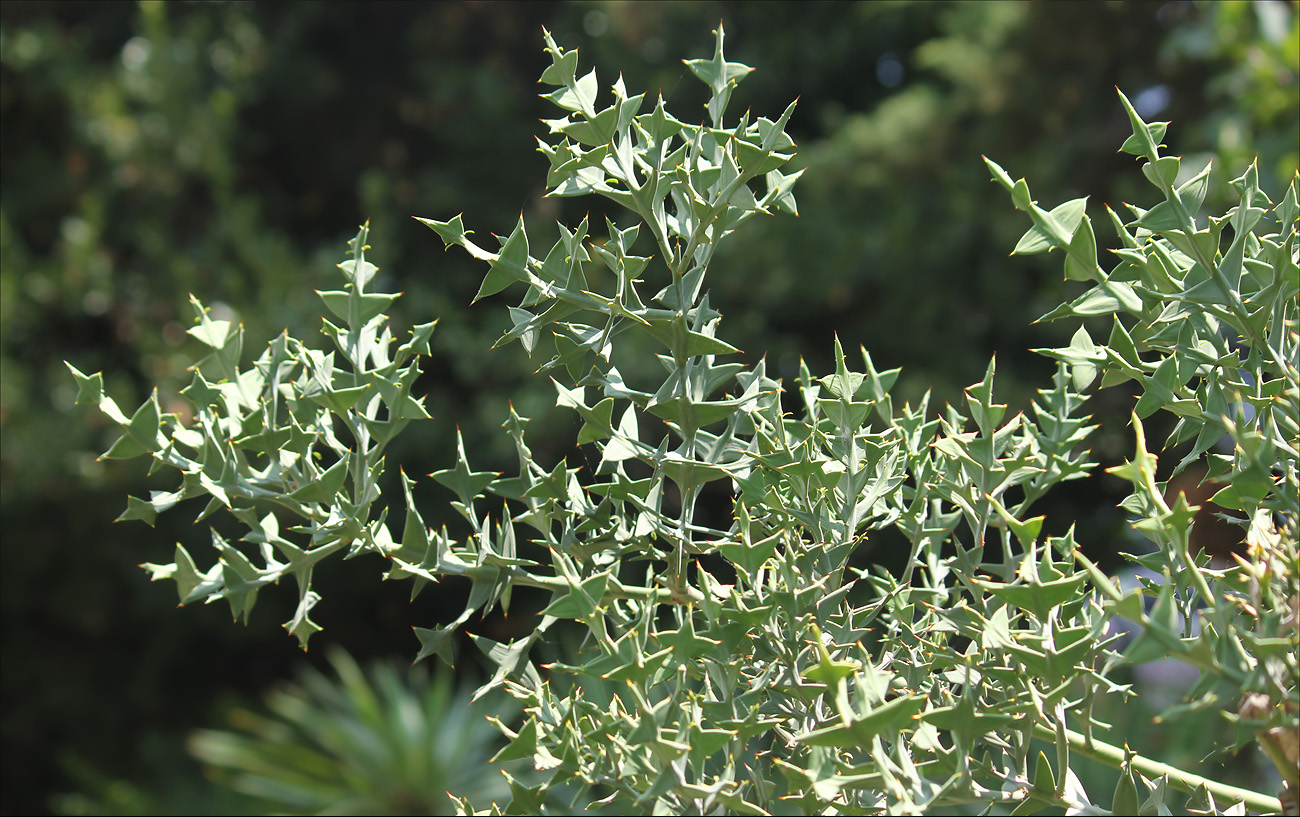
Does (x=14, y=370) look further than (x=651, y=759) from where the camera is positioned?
Yes

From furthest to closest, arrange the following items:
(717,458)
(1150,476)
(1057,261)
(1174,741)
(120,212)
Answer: (120,212) < (1057,261) < (1174,741) < (717,458) < (1150,476)

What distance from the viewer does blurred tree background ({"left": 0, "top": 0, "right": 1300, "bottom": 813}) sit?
6.84ft

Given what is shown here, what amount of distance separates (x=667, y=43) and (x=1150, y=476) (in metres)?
2.32

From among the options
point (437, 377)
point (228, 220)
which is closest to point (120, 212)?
point (228, 220)

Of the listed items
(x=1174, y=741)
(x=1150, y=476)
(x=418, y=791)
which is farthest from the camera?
(x=418, y=791)

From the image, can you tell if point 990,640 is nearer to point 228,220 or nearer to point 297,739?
point 228,220

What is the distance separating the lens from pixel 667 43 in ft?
7.82

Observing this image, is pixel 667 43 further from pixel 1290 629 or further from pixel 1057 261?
pixel 1290 629

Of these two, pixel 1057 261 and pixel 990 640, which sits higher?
pixel 990 640

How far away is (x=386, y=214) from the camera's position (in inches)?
94.5

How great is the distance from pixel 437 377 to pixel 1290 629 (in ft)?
7.94

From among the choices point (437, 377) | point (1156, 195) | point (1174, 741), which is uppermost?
point (1156, 195)

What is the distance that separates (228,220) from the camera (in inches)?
92.4

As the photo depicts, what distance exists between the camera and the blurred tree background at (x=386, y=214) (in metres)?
2.08
